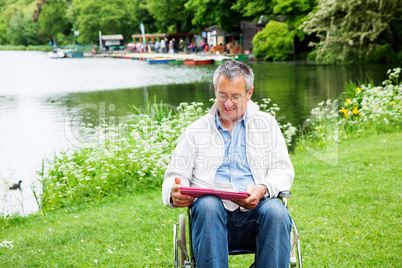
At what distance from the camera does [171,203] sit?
278 cm

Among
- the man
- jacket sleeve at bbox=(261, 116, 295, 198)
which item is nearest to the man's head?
the man

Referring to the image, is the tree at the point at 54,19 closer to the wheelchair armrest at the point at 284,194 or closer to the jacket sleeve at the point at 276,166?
the jacket sleeve at the point at 276,166

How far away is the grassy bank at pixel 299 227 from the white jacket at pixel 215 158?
1081mm

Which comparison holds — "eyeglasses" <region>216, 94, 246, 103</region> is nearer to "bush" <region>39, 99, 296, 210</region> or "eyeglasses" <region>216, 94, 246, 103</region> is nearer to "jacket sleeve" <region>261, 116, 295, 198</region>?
"jacket sleeve" <region>261, 116, 295, 198</region>

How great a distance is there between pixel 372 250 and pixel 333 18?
23.0 meters

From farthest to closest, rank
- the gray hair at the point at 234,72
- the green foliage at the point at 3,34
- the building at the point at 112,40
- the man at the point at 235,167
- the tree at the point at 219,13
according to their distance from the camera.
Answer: the green foliage at the point at 3,34 < the building at the point at 112,40 < the tree at the point at 219,13 < the gray hair at the point at 234,72 < the man at the point at 235,167

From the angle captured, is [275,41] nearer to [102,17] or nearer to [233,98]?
[233,98]

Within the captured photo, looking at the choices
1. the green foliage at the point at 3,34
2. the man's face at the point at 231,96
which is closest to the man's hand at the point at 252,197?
the man's face at the point at 231,96

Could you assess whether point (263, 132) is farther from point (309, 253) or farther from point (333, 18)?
point (333, 18)

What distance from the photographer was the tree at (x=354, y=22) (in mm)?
23531

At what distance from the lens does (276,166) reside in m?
2.93

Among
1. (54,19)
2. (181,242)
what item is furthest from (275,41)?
(54,19)

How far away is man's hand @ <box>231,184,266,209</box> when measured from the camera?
262 cm

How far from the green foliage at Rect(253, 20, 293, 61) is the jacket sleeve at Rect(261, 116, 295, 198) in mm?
33754
